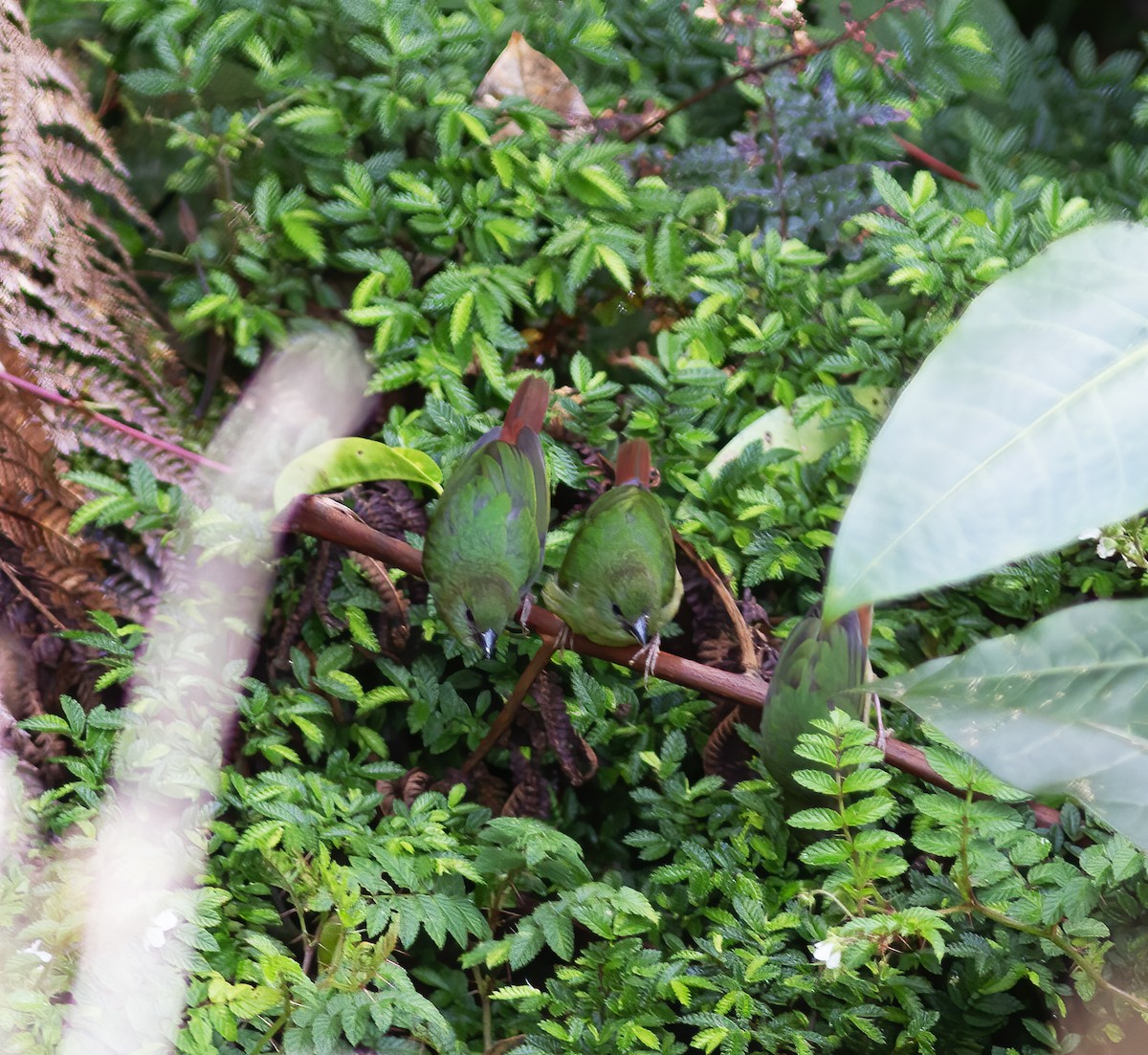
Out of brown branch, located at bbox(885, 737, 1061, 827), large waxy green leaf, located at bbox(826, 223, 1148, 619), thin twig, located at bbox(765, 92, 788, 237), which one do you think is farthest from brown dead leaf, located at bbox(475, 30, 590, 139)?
large waxy green leaf, located at bbox(826, 223, 1148, 619)

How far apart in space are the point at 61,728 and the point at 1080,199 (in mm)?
1887

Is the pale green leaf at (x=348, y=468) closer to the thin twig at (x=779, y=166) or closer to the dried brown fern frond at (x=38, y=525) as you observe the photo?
the dried brown fern frond at (x=38, y=525)

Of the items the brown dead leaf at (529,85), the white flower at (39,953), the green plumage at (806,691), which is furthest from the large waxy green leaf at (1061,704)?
the brown dead leaf at (529,85)

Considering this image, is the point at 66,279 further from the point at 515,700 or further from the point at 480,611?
the point at 515,700

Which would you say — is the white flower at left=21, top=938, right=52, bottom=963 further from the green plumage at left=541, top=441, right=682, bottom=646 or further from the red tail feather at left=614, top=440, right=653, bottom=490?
the red tail feather at left=614, top=440, right=653, bottom=490

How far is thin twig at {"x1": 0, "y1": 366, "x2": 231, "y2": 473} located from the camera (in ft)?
5.77

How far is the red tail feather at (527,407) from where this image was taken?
5.90ft

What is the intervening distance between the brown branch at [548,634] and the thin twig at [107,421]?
0.27 meters

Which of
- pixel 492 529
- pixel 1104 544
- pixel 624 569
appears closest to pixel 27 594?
pixel 492 529

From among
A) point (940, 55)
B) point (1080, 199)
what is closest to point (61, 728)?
point (1080, 199)

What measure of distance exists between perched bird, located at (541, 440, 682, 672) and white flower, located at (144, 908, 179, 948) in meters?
0.70

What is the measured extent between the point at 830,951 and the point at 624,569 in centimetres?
62

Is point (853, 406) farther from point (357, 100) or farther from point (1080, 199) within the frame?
point (357, 100)

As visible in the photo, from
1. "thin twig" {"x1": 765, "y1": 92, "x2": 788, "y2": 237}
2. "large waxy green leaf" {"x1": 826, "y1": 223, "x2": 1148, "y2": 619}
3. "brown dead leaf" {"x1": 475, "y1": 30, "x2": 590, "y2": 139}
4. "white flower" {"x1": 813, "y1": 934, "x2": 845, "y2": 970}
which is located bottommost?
"white flower" {"x1": 813, "y1": 934, "x2": 845, "y2": 970}
